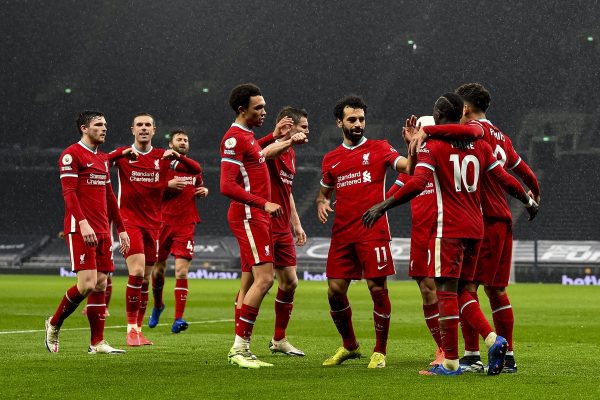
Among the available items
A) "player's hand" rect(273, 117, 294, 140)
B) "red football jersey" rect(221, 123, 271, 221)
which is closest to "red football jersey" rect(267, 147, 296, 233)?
"player's hand" rect(273, 117, 294, 140)

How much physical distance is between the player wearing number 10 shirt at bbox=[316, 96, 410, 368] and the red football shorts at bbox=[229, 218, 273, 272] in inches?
20.1

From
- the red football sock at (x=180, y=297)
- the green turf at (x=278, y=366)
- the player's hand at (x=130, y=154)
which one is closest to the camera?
the green turf at (x=278, y=366)

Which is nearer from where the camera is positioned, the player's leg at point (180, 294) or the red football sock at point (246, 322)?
the red football sock at point (246, 322)

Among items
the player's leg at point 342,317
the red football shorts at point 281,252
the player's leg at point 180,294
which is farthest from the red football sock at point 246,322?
A: the player's leg at point 180,294

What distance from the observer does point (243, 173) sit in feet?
25.6

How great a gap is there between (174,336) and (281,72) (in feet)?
99.7

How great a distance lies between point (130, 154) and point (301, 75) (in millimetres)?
30674

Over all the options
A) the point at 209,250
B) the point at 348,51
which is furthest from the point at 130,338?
the point at 348,51

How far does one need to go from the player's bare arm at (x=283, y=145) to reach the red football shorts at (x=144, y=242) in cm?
260

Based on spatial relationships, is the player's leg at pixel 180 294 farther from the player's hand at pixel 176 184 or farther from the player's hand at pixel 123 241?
the player's hand at pixel 123 241

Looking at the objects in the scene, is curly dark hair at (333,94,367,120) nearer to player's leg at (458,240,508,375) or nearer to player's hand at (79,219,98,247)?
player's leg at (458,240,508,375)

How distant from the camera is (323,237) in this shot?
119 ft

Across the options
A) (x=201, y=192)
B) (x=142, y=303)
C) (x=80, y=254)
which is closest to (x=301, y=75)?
(x=201, y=192)

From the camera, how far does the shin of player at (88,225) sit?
8.51m
